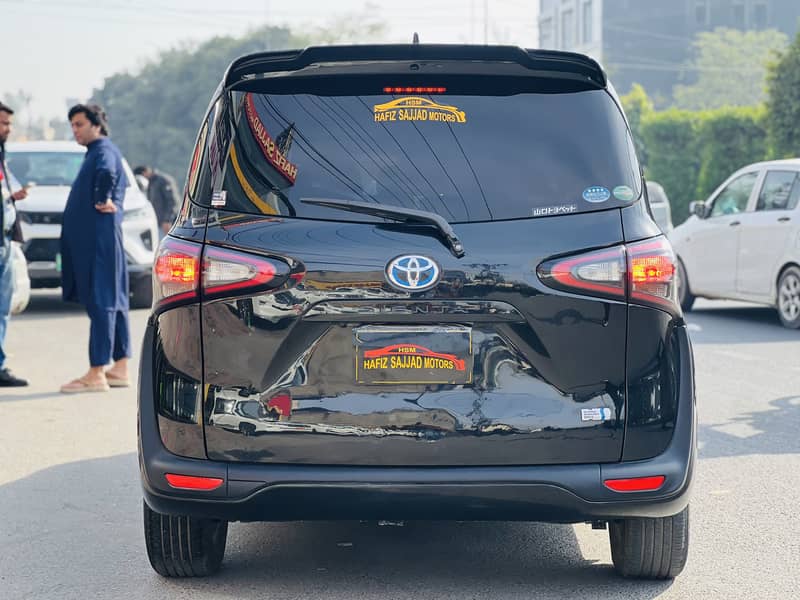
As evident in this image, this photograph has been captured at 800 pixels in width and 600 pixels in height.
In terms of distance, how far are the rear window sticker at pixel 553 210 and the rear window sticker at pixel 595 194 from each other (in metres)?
0.05

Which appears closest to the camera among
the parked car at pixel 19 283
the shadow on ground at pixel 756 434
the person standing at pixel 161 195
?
the shadow on ground at pixel 756 434

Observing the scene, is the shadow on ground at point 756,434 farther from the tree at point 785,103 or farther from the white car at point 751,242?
the tree at point 785,103

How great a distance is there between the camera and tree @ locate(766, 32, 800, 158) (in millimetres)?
28625

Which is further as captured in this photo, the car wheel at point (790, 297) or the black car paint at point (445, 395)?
the car wheel at point (790, 297)

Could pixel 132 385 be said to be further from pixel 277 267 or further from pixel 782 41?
pixel 782 41

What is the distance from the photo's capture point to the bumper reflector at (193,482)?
4.32 m

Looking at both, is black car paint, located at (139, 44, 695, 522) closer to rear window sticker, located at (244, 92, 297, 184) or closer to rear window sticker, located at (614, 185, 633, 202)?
rear window sticker, located at (614, 185, 633, 202)

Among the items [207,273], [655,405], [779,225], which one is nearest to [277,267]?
[207,273]

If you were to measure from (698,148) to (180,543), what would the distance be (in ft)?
131

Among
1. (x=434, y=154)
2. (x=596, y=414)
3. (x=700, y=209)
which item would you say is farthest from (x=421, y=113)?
(x=700, y=209)

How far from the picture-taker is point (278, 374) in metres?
4.29

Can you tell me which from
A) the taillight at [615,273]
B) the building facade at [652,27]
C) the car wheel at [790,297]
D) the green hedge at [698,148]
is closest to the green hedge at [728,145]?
the green hedge at [698,148]

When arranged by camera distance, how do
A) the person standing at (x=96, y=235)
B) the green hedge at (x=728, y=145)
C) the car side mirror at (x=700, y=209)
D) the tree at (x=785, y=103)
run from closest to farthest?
the person standing at (x=96, y=235) < the car side mirror at (x=700, y=209) < the tree at (x=785, y=103) < the green hedge at (x=728, y=145)

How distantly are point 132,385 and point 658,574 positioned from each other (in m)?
6.14
